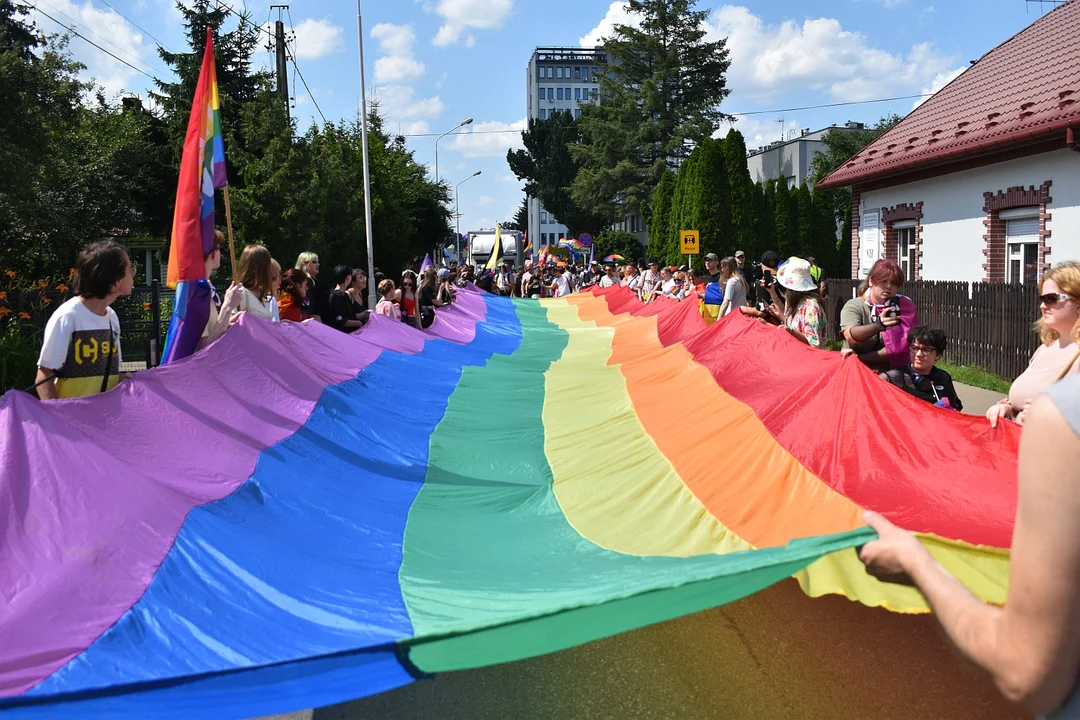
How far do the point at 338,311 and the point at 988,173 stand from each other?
1279 cm

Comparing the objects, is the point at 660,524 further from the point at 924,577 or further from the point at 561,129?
the point at 561,129

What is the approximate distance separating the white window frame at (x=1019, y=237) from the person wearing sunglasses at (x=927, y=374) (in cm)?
1092

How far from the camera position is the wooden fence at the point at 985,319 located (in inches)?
570

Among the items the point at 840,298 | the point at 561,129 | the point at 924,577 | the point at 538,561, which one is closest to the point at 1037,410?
the point at 924,577

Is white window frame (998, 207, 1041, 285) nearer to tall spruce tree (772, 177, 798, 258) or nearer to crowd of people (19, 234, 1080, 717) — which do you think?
crowd of people (19, 234, 1080, 717)

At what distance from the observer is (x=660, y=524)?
475 centimetres

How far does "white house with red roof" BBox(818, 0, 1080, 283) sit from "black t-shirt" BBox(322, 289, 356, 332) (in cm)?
1087

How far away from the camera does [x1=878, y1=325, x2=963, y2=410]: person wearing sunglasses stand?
6.65m

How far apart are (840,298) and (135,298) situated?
15017 mm

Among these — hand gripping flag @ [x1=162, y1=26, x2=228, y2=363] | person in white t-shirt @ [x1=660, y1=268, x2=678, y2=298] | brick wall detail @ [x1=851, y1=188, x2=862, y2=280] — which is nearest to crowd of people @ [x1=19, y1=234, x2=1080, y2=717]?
hand gripping flag @ [x1=162, y1=26, x2=228, y2=363]

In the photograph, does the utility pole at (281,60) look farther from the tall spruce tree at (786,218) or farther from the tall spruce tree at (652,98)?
the tall spruce tree at (652,98)

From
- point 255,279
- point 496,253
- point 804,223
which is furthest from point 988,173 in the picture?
point 496,253

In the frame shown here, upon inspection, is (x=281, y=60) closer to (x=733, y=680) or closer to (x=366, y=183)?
(x=366, y=183)

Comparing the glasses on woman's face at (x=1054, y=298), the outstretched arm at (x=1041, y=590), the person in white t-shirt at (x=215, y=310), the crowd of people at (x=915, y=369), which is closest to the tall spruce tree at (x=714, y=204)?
the crowd of people at (x=915, y=369)
